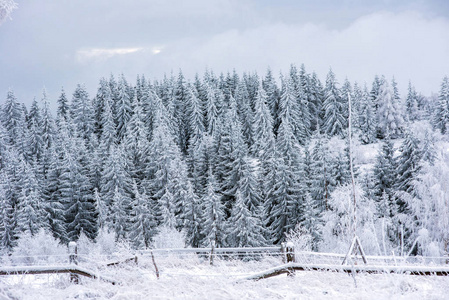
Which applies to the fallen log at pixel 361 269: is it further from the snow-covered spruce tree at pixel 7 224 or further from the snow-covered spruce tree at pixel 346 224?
the snow-covered spruce tree at pixel 7 224

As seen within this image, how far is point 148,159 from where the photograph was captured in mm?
64375

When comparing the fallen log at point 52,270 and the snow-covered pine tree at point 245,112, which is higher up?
the snow-covered pine tree at point 245,112

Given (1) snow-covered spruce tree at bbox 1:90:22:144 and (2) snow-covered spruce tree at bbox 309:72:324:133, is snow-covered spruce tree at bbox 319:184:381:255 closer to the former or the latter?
(2) snow-covered spruce tree at bbox 309:72:324:133

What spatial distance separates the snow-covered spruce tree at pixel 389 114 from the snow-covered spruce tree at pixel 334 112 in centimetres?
944

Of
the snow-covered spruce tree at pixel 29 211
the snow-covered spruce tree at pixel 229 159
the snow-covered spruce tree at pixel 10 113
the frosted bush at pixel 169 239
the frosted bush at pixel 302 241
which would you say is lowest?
the frosted bush at pixel 169 239

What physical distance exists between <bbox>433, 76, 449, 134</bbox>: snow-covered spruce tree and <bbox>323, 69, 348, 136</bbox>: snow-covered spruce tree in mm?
15783

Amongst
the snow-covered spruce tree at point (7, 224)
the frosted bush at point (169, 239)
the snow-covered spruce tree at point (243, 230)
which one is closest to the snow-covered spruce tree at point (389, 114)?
the snow-covered spruce tree at point (243, 230)

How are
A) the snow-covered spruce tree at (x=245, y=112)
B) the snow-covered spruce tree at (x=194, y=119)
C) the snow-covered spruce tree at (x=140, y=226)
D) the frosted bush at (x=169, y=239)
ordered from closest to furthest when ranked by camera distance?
the frosted bush at (x=169, y=239), the snow-covered spruce tree at (x=140, y=226), the snow-covered spruce tree at (x=194, y=119), the snow-covered spruce tree at (x=245, y=112)

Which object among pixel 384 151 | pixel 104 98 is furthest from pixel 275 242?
pixel 104 98

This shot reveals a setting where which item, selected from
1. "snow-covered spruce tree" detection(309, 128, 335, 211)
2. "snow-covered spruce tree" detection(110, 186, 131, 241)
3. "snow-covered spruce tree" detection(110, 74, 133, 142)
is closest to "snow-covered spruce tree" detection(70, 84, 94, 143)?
"snow-covered spruce tree" detection(110, 74, 133, 142)

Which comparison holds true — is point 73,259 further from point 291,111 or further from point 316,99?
point 316,99

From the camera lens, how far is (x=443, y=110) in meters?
63.6

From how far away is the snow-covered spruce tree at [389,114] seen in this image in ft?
234

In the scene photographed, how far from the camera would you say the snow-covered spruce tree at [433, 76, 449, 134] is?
62656mm
